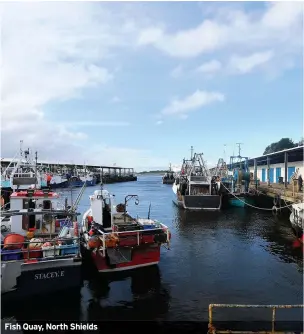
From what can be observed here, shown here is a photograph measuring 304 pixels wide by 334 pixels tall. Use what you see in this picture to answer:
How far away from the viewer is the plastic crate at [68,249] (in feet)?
39.1

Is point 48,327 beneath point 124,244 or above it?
beneath

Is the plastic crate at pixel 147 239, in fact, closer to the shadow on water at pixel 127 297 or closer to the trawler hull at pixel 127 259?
the trawler hull at pixel 127 259

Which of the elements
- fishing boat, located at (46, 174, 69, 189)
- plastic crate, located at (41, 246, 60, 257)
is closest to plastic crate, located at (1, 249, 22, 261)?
plastic crate, located at (41, 246, 60, 257)

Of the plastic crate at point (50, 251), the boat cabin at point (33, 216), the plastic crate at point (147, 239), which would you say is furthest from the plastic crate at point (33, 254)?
the plastic crate at point (147, 239)

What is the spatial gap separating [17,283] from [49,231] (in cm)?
415

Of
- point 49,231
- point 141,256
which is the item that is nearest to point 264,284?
point 141,256

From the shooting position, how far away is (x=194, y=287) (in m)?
14.0

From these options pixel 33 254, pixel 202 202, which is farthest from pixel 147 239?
pixel 202 202

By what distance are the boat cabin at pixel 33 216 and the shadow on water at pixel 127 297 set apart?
3.58 meters

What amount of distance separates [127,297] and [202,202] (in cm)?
2770

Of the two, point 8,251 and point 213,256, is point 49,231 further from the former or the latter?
point 213,256

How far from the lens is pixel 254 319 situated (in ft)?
36.0

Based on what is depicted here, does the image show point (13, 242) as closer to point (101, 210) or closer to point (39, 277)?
point (39, 277)

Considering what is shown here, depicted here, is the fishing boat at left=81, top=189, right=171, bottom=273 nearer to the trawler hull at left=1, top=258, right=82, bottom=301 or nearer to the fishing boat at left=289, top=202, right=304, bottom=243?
the trawler hull at left=1, top=258, right=82, bottom=301
